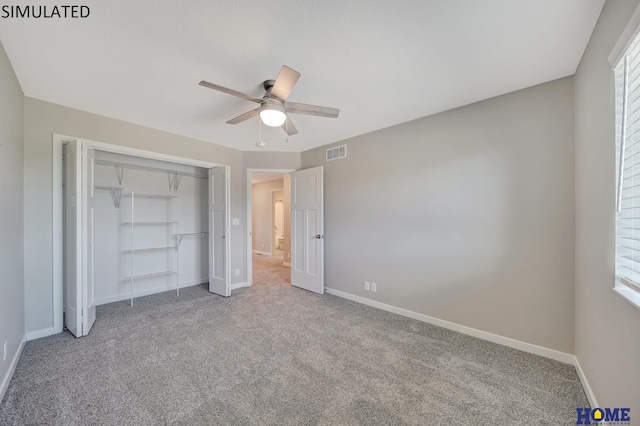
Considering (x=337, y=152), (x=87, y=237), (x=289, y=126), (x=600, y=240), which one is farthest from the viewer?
(x=337, y=152)

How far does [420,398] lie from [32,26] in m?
3.70

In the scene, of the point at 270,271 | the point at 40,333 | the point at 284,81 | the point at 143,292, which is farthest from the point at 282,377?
the point at 270,271

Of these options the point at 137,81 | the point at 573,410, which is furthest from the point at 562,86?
the point at 137,81

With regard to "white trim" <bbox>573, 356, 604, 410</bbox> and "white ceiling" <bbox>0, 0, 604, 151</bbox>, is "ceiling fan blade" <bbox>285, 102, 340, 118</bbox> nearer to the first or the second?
"white ceiling" <bbox>0, 0, 604, 151</bbox>

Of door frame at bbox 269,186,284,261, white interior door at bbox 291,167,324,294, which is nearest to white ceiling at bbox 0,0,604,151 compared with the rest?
white interior door at bbox 291,167,324,294

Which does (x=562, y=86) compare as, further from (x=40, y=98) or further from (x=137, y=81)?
(x=40, y=98)

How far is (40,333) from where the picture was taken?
8.65 ft

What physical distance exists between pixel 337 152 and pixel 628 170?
3171 mm

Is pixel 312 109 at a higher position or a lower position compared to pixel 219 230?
higher

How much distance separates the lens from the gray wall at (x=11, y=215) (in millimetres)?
1865

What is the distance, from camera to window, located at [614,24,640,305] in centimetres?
125

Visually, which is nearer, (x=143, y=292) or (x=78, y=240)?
(x=78, y=240)

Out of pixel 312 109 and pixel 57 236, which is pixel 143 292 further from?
pixel 312 109

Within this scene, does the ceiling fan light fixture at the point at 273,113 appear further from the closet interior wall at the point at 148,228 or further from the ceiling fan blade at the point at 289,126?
the closet interior wall at the point at 148,228
